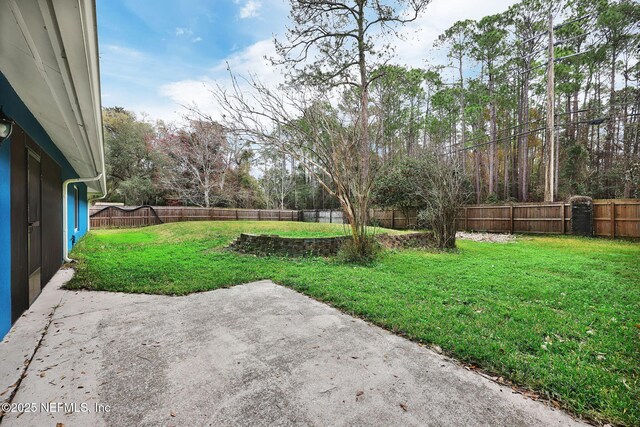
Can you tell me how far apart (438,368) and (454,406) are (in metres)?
0.38

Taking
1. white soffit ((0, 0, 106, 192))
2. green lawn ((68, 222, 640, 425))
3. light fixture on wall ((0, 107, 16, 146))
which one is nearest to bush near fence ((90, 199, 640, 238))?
green lawn ((68, 222, 640, 425))

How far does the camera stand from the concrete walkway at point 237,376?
55.2 inches

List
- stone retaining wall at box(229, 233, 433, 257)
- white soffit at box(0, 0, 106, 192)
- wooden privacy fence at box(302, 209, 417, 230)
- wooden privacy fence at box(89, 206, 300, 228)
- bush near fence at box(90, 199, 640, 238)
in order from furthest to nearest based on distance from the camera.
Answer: wooden privacy fence at box(89, 206, 300, 228)
wooden privacy fence at box(302, 209, 417, 230)
bush near fence at box(90, 199, 640, 238)
stone retaining wall at box(229, 233, 433, 257)
white soffit at box(0, 0, 106, 192)

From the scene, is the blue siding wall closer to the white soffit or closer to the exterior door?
the white soffit

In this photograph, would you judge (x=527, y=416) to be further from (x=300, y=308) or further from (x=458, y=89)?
(x=458, y=89)

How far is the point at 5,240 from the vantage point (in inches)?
96.5

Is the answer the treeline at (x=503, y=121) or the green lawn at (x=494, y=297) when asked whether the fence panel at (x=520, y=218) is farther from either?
the green lawn at (x=494, y=297)

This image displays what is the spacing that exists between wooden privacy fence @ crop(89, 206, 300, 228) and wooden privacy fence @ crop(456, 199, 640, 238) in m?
13.6

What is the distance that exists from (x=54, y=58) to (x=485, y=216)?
1429 centimetres

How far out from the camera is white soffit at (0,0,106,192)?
4.57 ft

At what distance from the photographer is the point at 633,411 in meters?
1.42

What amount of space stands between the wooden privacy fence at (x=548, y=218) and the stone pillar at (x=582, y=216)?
0.47 feet

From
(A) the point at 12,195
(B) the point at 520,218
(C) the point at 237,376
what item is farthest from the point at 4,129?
Answer: (B) the point at 520,218

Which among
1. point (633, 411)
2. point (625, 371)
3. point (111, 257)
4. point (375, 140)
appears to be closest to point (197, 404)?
point (633, 411)
